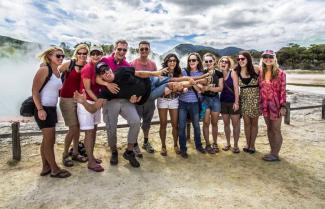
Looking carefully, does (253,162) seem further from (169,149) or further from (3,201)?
(3,201)

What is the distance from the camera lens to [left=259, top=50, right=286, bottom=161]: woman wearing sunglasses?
18.4 ft

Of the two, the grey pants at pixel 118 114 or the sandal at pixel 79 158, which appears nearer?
the grey pants at pixel 118 114

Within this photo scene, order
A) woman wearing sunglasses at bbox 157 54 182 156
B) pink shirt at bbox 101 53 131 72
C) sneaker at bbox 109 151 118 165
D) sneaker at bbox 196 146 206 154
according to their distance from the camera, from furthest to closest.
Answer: sneaker at bbox 196 146 206 154, woman wearing sunglasses at bbox 157 54 182 156, sneaker at bbox 109 151 118 165, pink shirt at bbox 101 53 131 72

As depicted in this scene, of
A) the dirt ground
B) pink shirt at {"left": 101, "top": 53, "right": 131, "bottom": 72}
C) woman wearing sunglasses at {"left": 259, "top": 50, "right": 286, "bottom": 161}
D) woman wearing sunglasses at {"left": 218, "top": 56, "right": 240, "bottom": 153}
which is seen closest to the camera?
the dirt ground

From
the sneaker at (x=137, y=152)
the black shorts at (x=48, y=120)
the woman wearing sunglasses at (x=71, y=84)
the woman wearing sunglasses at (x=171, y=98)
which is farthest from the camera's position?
the sneaker at (x=137, y=152)

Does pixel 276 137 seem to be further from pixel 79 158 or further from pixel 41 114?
pixel 41 114

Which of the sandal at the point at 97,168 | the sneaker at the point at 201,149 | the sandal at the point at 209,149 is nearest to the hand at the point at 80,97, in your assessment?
the sandal at the point at 97,168

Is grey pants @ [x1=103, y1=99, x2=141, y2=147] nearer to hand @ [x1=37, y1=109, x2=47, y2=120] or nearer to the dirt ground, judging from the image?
the dirt ground

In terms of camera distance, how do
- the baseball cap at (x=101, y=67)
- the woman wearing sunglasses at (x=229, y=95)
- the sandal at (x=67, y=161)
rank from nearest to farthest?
the baseball cap at (x=101, y=67)
the sandal at (x=67, y=161)
the woman wearing sunglasses at (x=229, y=95)

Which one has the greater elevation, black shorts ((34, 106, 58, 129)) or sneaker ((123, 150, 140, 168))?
black shorts ((34, 106, 58, 129))

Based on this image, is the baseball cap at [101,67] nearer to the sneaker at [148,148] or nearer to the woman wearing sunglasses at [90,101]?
the woman wearing sunglasses at [90,101]

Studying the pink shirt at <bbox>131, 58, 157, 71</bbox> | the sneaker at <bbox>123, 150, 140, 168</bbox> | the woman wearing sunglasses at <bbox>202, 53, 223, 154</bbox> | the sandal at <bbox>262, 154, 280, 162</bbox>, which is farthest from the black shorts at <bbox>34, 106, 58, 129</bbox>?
the sandal at <bbox>262, 154, 280, 162</bbox>

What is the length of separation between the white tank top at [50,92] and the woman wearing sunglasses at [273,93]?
364 cm

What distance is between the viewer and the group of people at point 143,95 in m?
4.77
